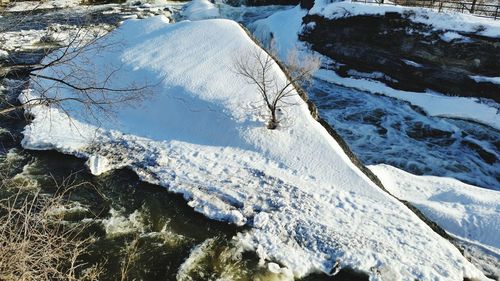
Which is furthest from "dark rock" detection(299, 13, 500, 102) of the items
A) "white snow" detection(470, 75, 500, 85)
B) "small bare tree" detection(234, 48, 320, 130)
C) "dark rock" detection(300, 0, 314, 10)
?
"small bare tree" detection(234, 48, 320, 130)

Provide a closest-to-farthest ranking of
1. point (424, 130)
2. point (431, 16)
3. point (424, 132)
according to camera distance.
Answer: point (424, 132) < point (424, 130) < point (431, 16)

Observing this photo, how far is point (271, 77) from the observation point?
495 inches

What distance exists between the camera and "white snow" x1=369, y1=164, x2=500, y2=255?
8.52 metres

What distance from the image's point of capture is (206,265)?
741 centimetres

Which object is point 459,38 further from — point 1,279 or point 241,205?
point 1,279

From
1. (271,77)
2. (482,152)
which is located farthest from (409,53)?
(271,77)

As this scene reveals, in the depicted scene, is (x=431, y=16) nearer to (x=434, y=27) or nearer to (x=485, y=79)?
(x=434, y=27)

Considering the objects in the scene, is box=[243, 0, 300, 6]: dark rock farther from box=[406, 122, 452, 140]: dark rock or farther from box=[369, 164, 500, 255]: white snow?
box=[369, 164, 500, 255]: white snow

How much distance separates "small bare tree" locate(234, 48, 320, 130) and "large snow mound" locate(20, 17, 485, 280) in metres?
0.28

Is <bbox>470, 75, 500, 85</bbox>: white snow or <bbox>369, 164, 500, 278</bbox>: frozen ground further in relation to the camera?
<bbox>470, 75, 500, 85</bbox>: white snow

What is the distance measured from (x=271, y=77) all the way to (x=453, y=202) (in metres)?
6.03

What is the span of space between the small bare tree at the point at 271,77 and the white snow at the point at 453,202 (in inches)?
119

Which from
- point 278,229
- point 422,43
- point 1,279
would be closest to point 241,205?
point 278,229

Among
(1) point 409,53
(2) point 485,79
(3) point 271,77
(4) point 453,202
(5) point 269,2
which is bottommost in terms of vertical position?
(4) point 453,202
